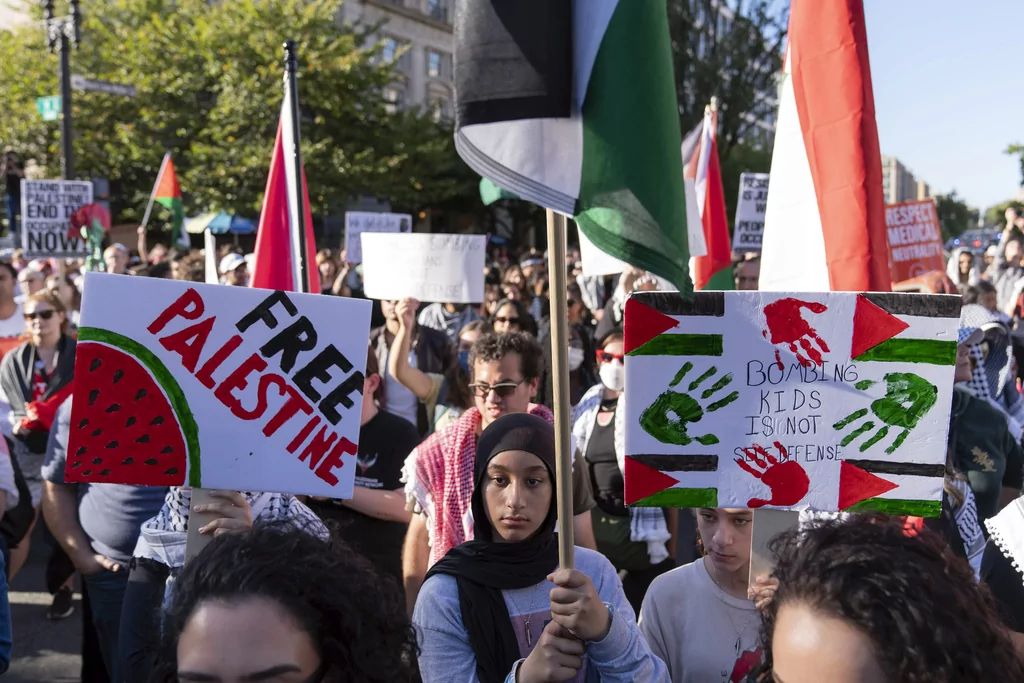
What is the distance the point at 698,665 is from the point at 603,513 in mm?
2134

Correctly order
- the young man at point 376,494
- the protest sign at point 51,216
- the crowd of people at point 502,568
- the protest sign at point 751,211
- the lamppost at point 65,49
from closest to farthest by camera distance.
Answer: the crowd of people at point 502,568
the young man at point 376,494
the protest sign at point 751,211
the protest sign at point 51,216
the lamppost at point 65,49

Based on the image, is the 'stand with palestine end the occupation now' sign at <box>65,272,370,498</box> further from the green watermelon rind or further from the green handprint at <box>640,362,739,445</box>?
the green handprint at <box>640,362,739,445</box>

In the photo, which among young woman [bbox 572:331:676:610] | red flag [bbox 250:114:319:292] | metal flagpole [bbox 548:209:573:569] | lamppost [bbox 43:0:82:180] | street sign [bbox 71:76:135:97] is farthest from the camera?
lamppost [bbox 43:0:82:180]

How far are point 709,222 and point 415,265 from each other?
79.3 inches

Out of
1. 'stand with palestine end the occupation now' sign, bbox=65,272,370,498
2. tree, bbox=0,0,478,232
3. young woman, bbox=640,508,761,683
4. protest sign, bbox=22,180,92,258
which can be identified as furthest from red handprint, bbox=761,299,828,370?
tree, bbox=0,0,478,232

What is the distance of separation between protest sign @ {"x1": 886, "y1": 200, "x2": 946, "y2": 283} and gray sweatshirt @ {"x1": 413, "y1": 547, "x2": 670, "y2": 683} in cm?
713

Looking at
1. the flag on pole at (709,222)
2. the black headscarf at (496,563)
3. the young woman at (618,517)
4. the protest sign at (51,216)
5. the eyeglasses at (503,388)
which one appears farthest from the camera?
the protest sign at (51,216)

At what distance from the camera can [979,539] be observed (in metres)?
3.83

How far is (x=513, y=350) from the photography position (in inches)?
157

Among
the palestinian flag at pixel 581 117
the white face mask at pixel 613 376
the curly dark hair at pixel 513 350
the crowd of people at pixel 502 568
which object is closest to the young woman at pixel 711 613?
the crowd of people at pixel 502 568

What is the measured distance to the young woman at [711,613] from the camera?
2.66 m

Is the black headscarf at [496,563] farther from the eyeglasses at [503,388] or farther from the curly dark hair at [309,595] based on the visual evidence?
the eyeglasses at [503,388]

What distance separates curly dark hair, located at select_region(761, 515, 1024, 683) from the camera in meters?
1.56

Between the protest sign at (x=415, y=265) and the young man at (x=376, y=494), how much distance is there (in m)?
2.38
